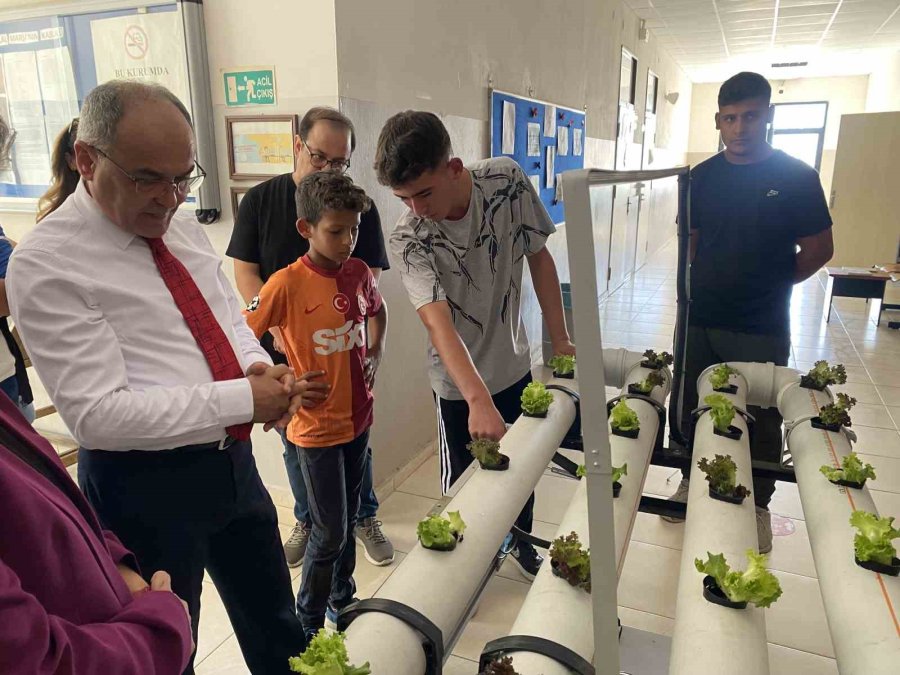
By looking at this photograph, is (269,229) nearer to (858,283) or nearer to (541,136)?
(541,136)

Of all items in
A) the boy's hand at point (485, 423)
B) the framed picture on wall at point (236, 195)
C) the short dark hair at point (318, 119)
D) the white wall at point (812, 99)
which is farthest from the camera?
the white wall at point (812, 99)

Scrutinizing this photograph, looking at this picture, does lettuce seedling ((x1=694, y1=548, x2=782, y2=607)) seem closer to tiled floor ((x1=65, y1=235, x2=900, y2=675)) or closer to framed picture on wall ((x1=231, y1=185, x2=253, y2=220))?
tiled floor ((x1=65, y1=235, x2=900, y2=675))

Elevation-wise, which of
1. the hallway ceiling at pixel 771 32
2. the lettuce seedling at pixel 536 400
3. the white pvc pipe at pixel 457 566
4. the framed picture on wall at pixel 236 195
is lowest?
the white pvc pipe at pixel 457 566

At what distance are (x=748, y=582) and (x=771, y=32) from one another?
28.4 feet

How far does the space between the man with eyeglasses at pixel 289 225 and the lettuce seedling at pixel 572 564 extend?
1.10 m

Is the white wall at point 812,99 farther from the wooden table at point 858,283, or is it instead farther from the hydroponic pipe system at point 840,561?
the hydroponic pipe system at point 840,561

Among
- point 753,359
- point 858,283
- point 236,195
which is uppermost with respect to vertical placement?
point 236,195

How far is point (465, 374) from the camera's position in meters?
1.48

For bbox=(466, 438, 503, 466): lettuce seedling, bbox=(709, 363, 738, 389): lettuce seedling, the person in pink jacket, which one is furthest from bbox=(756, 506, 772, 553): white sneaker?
the person in pink jacket

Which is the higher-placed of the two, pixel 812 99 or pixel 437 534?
pixel 812 99

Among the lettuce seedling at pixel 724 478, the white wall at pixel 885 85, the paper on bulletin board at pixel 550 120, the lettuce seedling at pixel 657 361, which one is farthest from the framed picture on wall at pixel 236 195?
the white wall at pixel 885 85

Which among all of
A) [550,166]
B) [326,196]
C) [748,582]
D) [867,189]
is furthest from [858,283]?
[748,582]

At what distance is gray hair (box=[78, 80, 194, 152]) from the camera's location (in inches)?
37.9

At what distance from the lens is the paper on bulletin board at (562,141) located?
4645 mm
